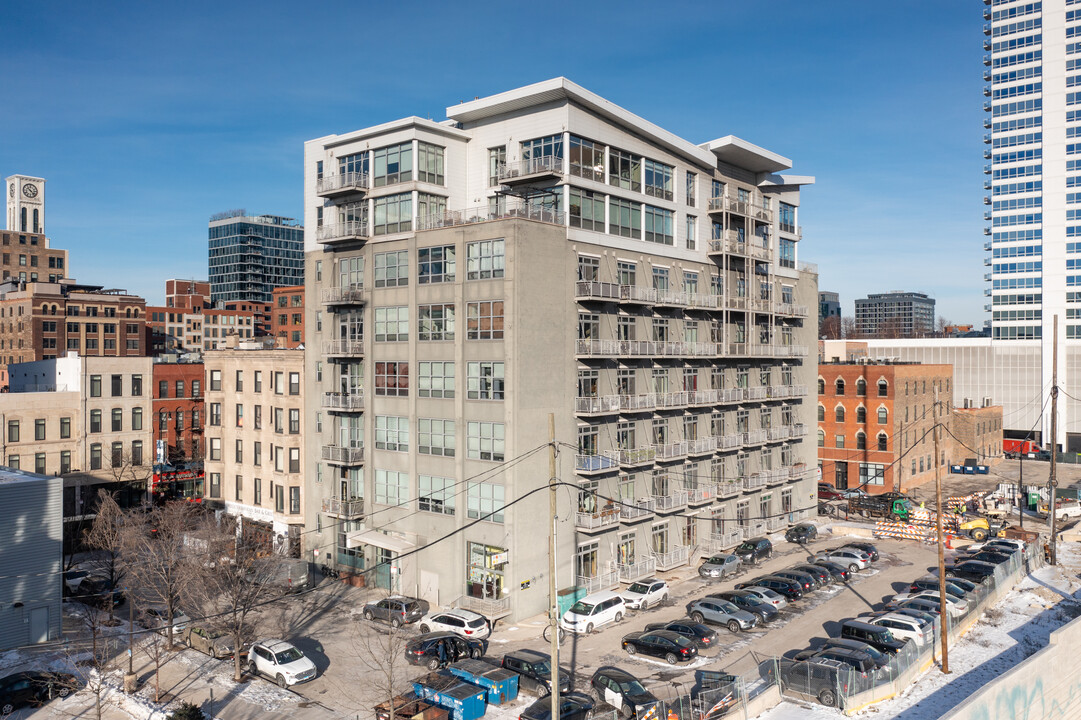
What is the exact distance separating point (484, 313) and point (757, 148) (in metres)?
29.2

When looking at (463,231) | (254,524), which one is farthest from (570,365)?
(254,524)

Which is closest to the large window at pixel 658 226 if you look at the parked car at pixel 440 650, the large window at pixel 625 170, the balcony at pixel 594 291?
the large window at pixel 625 170

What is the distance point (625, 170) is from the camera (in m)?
50.7

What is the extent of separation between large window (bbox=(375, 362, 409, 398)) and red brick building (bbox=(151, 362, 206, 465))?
26.9m

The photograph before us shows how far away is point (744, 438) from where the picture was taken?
60719 mm

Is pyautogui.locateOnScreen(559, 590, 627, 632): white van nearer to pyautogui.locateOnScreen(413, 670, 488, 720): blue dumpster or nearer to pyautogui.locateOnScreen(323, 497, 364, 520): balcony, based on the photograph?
pyautogui.locateOnScreen(413, 670, 488, 720): blue dumpster

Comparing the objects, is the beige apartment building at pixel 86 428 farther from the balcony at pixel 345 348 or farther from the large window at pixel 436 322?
the large window at pixel 436 322

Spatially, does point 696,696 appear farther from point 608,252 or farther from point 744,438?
point 744,438

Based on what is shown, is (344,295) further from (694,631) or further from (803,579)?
(803,579)

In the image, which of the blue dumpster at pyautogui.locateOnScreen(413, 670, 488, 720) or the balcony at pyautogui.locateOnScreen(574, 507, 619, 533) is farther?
the balcony at pyautogui.locateOnScreen(574, 507, 619, 533)

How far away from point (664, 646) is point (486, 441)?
1472 cm

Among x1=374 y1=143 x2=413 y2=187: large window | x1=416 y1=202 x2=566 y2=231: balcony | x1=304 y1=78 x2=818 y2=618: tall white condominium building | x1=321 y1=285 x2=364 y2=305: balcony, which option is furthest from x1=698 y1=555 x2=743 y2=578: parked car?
x1=374 y1=143 x2=413 y2=187: large window

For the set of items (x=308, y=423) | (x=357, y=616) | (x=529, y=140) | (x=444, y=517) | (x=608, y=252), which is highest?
(x=529, y=140)

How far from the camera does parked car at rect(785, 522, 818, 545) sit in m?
60.3
